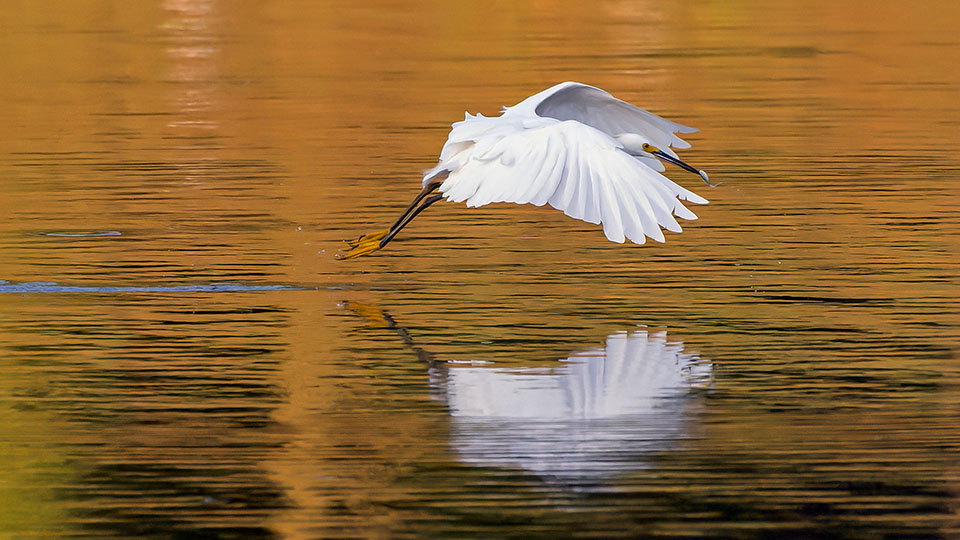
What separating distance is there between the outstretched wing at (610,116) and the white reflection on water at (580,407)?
2651mm

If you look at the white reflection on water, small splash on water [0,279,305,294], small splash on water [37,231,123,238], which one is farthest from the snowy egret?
small splash on water [37,231,123,238]

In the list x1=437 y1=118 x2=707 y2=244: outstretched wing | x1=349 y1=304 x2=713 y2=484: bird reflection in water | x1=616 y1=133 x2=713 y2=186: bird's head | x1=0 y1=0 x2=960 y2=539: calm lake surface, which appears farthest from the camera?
x1=616 y1=133 x2=713 y2=186: bird's head

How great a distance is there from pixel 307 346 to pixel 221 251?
2828mm

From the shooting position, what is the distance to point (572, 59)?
24.1 m

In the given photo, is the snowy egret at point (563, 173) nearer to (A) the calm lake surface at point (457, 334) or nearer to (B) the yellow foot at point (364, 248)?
(B) the yellow foot at point (364, 248)

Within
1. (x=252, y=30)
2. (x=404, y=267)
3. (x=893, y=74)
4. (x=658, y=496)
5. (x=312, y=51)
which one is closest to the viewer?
(x=658, y=496)

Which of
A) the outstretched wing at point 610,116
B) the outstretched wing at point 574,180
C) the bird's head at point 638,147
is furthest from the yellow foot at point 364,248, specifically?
the bird's head at point 638,147

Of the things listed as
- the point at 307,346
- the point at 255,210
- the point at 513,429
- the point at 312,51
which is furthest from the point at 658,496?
the point at 312,51

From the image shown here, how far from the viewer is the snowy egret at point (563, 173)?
Result: 31.3ft

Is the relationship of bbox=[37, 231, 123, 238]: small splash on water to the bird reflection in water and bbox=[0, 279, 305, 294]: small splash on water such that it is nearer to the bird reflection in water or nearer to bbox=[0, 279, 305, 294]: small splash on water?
bbox=[0, 279, 305, 294]: small splash on water

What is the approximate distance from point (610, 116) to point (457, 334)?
9.17ft

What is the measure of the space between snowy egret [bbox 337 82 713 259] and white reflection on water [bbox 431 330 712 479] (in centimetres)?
61

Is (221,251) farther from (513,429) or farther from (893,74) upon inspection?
(893,74)

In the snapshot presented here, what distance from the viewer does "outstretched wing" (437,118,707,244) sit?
952 cm
